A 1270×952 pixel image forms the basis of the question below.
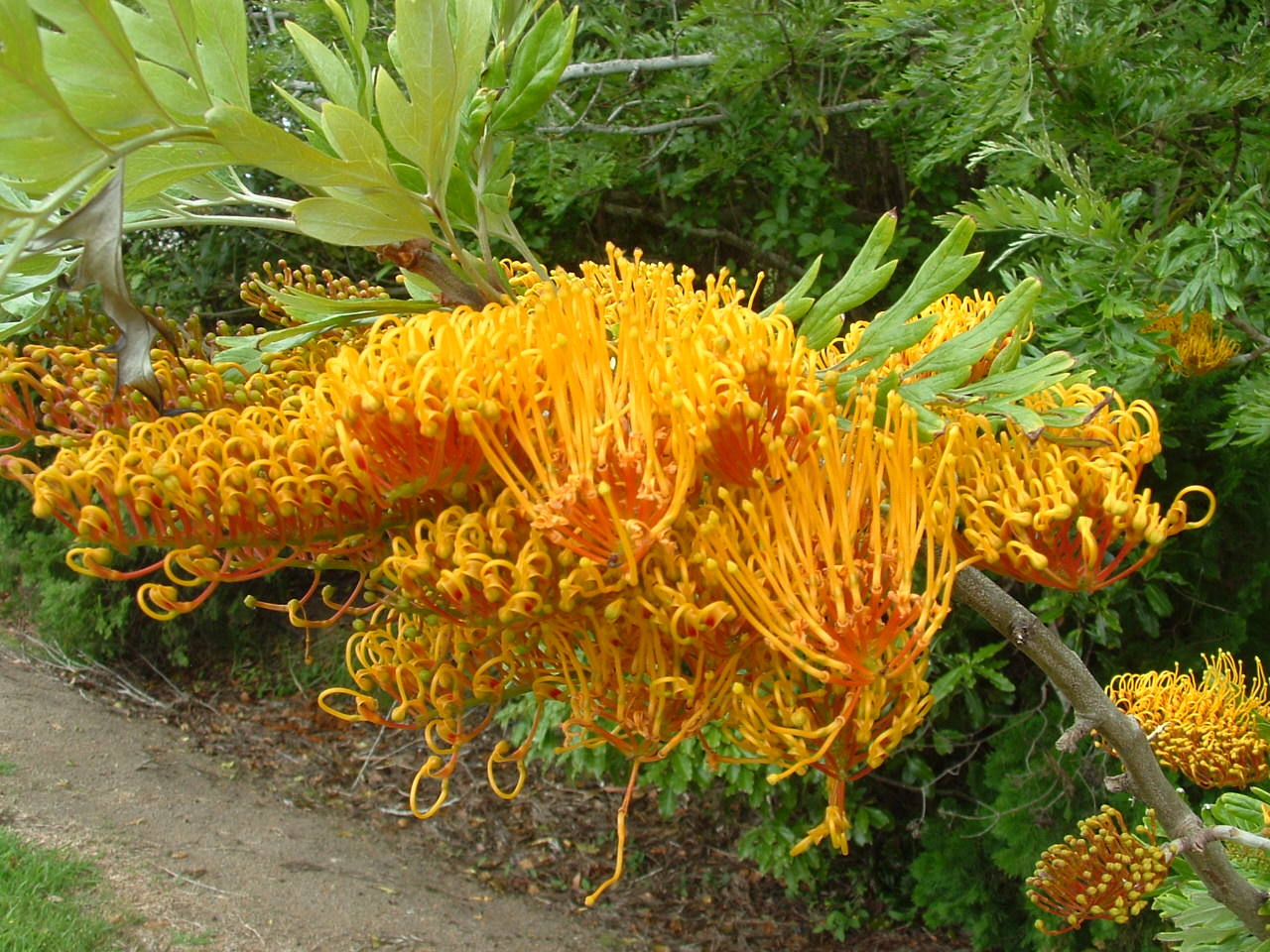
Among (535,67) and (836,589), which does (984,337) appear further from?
(535,67)

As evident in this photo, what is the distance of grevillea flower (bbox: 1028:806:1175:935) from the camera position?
3.05ft

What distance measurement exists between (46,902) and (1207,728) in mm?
2766

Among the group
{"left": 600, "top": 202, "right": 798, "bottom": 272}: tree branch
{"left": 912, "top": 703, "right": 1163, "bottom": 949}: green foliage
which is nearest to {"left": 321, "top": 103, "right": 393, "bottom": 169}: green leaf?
{"left": 912, "top": 703, "right": 1163, "bottom": 949}: green foliage

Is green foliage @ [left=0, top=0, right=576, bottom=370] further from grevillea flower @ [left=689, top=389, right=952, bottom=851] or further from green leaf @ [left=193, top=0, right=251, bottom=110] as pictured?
grevillea flower @ [left=689, top=389, right=952, bottom=851]

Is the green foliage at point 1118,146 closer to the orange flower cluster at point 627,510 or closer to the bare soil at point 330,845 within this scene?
the orange flower cluster at point 627,510

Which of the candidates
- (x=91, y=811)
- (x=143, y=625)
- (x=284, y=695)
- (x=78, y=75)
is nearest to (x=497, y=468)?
(x=78, y=75)

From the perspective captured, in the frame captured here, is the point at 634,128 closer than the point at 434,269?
No

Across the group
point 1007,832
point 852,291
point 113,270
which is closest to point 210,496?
point 113,270

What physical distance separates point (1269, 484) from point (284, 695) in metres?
4.23

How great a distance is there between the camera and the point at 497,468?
18.5 inches

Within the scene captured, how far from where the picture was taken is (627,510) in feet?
1.55

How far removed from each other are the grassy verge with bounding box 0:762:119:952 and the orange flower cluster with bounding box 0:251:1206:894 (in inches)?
90.6

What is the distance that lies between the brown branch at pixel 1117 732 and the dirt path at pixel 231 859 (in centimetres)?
255

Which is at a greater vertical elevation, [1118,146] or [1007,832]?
[1118,146]
